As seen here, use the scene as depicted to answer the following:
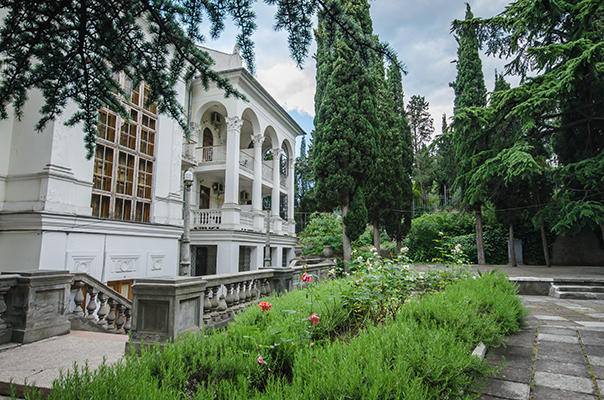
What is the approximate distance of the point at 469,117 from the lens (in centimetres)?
1416

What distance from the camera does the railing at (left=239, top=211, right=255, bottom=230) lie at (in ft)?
49.5

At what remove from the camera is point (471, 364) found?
2.49 m

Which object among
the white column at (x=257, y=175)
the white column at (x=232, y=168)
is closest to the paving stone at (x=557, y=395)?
the white column at (x=232, y=168)

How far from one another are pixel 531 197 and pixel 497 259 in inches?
211

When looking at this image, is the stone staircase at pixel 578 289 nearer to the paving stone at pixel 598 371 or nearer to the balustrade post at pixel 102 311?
the paving stone at pixel 598 371

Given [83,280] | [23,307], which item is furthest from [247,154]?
[23,307]

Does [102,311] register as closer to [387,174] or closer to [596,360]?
[596,360]

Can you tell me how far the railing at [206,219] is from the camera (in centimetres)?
1439

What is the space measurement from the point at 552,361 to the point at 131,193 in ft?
35.2

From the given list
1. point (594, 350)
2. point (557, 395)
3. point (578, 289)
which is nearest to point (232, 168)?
point (578, 289)

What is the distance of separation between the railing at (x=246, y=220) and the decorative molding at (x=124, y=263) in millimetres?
5720

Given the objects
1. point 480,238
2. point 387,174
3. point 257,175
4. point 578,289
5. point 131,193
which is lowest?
point 578,289

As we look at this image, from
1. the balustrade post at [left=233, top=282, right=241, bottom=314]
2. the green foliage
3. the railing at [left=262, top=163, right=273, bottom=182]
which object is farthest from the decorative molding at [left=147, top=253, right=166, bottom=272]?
the railing at [left=262, top=163, right=273, bottom=182]

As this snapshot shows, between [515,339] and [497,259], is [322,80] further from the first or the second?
[497,259]
